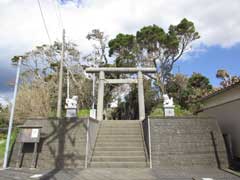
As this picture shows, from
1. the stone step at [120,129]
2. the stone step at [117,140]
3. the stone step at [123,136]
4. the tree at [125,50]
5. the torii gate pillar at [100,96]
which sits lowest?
the stone step at [117,140]

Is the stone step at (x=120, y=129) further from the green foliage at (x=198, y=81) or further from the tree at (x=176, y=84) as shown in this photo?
the green foliage at (x=198, y=81)

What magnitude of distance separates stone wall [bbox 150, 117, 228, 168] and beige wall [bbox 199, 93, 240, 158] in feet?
2.00

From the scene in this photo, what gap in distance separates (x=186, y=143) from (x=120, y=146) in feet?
6.98

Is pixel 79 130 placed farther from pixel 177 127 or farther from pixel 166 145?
pixel 177 127

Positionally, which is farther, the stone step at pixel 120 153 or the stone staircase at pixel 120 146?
the stone step at pixel 120 153

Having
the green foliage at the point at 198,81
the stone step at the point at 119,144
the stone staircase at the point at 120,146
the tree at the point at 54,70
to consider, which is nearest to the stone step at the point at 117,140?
the stone staircase at the point at 120,146

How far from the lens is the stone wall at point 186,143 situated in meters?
5.32

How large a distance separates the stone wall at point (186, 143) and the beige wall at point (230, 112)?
2.00 ft

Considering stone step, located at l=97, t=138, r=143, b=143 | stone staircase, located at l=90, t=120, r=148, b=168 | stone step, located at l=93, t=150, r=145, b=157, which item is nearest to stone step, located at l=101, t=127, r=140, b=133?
stone staircase, located at l=90, t=120, r=148, b=168

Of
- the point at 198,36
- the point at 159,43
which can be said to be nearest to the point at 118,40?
the point at 159,43

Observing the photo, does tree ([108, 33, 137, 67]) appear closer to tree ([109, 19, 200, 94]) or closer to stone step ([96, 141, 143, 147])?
tree ([109, 19, 200, 94])

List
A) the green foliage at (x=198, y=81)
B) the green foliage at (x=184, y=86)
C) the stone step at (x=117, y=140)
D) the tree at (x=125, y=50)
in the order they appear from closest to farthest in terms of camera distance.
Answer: the stone step at (x=117, y=140) → the green foliage at (x=184, y=86) → the tree at (x=125, y=50) → the green foliage at (x=198, y=81)

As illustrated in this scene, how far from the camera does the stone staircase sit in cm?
539

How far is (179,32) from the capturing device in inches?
607
